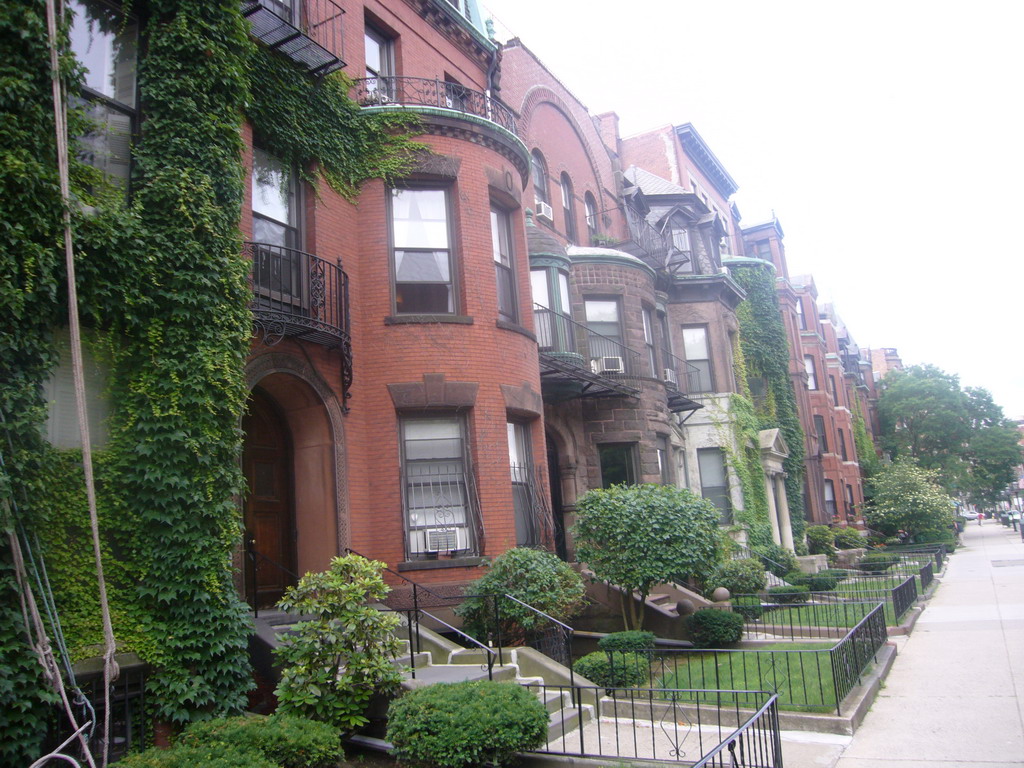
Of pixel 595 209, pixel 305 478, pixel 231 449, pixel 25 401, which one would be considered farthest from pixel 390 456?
pixel 595 209

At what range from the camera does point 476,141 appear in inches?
596

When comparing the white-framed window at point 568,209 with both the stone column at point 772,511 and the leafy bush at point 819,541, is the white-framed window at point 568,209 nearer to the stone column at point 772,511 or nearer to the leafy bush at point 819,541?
the stone column at point 772,511

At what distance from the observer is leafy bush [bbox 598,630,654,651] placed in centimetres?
1238

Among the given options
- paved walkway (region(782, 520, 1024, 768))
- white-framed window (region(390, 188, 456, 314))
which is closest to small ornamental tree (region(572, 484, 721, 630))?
paved walkway (region(782, 520, 1024, 768))

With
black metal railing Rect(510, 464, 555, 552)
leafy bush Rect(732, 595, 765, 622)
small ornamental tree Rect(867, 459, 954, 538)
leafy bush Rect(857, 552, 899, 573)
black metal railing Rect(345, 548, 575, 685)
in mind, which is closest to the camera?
black metal railing Rect(345, 548, 575, 685)

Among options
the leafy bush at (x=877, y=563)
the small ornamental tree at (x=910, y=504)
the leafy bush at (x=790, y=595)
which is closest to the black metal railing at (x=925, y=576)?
the leafy bush at (x=877, y=563)

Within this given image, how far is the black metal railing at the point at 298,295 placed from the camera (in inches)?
446

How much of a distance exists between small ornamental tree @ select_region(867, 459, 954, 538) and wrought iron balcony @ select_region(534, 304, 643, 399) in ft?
89.5

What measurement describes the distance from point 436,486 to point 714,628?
17.0ft

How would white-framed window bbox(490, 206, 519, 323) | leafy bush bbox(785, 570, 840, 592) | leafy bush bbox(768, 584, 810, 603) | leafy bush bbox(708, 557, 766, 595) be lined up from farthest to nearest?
1. leafy bush bbox(785, 570, 840, 592)
2. leafy bush bbox(768, 584, 810, 603)
3. leafy bush bbox(708, 557, 766, 595)
4. white-framed window bbox(490, 206, 519, 323)

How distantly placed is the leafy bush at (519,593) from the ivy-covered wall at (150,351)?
3861 mm

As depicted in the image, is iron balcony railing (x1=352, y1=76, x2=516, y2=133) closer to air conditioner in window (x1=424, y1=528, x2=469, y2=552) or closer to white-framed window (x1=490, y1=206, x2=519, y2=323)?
white-framed window (x1=490, y1=206, x2=519, y2=323)

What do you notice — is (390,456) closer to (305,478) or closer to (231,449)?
(305,478)

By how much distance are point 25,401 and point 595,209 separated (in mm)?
20763
